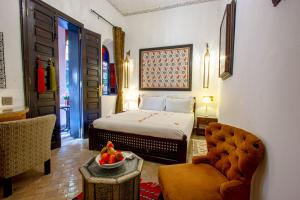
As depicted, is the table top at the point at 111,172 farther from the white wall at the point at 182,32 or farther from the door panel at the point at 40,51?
the white wall at the point at 182,32

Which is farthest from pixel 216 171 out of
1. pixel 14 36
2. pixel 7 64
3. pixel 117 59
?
pixel 117 59

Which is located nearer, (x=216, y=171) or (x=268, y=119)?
(x=268, y=119)

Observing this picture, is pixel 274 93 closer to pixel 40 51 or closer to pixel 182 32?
pixel 40 51

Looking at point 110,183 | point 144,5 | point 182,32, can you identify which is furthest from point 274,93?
point 144,5

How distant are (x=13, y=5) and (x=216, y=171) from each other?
126 inches

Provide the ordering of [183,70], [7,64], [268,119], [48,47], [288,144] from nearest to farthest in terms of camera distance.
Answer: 1. [288,144]
2. [268,119]
3. [7,64]
4. [48,47]
5. [183,70]

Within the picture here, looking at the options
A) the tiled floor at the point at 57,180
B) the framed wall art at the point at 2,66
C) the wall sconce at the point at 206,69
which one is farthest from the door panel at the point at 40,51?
the wall sconce at the point at 206,69

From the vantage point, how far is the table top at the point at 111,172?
3.80ft

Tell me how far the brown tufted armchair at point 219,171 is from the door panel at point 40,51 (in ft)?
7.44

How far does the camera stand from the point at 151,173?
2.14 meters

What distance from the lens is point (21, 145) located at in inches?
64.6

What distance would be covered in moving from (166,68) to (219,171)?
3268mm

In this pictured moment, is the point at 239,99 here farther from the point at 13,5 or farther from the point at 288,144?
the point at 13,5

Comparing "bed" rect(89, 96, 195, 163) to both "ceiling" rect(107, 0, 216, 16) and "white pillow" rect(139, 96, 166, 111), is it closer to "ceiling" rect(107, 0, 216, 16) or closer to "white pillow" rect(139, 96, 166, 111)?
"white pillow" rect(139, 96, 166, 111)
